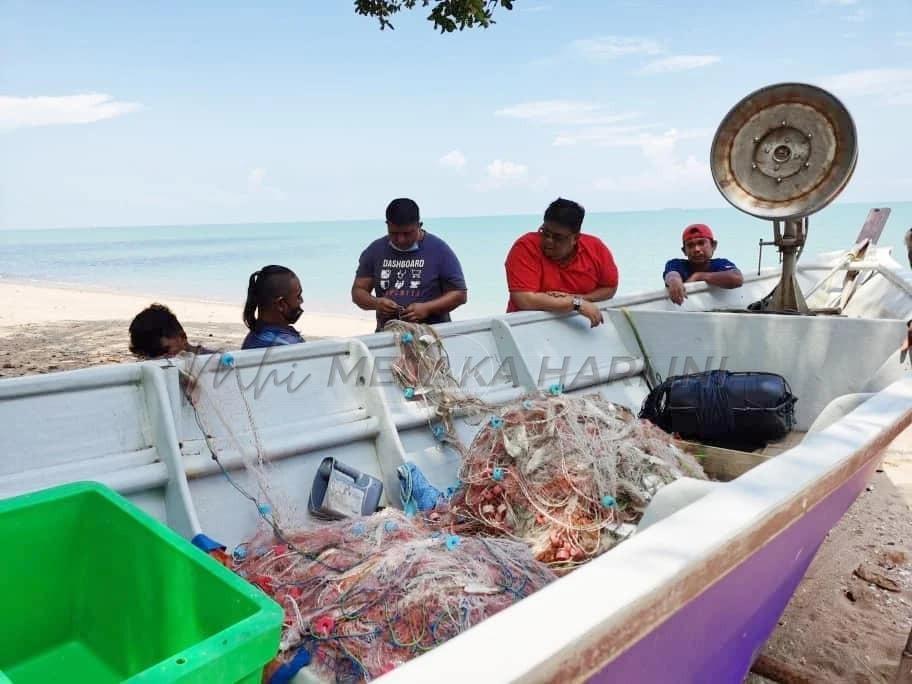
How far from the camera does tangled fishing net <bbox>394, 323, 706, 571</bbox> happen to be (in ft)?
8.60

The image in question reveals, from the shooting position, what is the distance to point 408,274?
4.53 meters

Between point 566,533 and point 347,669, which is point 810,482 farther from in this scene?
point 347,669

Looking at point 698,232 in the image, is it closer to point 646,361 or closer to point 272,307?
point 646,361

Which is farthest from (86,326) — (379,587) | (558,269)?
(379,587)

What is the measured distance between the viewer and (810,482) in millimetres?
1821

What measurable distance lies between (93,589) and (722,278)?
4.95 m

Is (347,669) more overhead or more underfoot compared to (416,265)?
more underfoot

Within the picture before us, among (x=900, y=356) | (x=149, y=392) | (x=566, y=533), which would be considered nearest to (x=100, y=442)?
(x=149, y=392)

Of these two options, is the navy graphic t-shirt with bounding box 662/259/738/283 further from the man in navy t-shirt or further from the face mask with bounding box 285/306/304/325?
the face mask with bounding box 285/306/304/325

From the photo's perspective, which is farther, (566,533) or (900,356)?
(900,356)

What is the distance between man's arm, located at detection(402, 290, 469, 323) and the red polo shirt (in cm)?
34

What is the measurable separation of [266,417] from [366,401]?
1.60 feet

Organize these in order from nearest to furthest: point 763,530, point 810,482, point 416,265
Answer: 1. point 763,530
2. point 810,482
3. point 416,265

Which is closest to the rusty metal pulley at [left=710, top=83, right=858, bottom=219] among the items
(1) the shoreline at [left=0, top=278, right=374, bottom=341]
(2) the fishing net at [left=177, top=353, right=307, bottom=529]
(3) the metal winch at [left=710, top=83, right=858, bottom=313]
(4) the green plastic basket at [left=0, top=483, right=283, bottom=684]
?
(3) the metal winch at [left=710, top=83, right=858, bottom=313]
